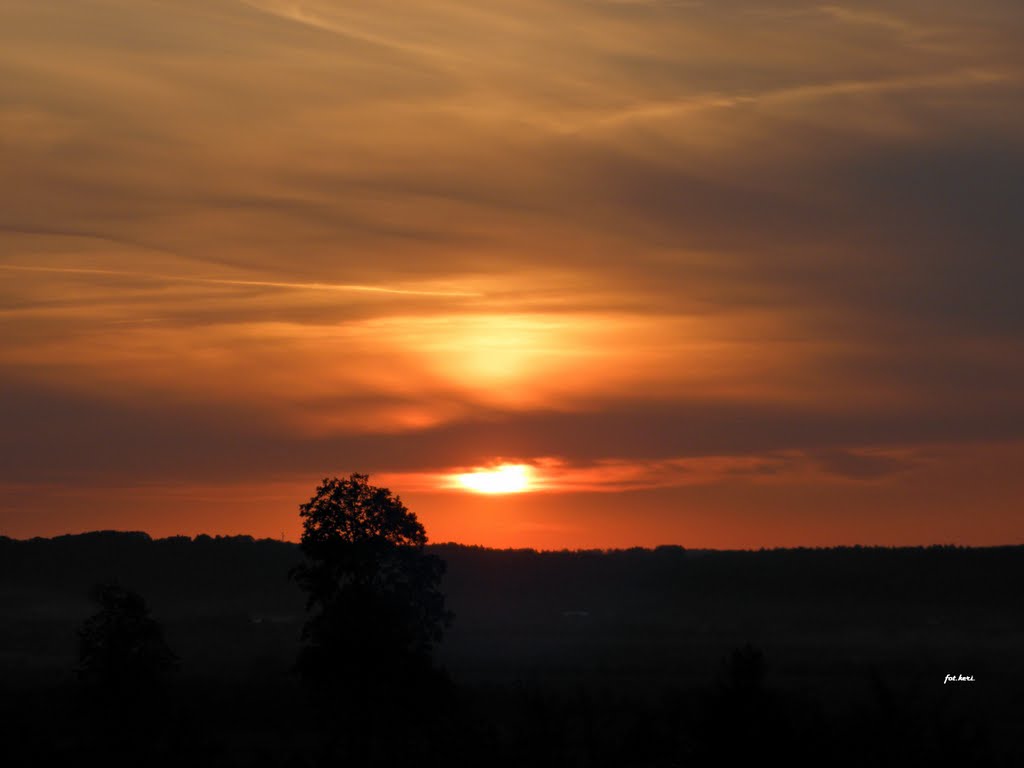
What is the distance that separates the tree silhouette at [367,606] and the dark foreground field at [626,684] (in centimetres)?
61

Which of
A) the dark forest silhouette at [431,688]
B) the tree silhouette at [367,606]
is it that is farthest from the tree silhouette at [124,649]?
the tree silhouette at [367,606]

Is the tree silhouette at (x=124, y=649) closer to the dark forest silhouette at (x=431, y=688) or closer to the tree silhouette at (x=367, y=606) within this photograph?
the dark forest silhouette at (x=431, y=688)

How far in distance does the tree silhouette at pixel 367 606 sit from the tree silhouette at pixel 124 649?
4534mm

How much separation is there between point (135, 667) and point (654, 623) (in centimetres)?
12954

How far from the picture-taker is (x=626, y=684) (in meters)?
91.3

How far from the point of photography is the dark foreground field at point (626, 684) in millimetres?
36531

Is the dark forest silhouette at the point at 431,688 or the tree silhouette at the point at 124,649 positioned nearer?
the dark forest silhouette at the point at 431,688

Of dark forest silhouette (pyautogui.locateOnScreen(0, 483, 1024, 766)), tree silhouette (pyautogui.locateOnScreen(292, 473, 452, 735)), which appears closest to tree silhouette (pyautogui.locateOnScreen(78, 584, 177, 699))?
dark forest silhouette (pyautogui.locateOnScreen(0, 483, 1024, 766))

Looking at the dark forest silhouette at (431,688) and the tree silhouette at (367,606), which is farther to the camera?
the tree silhouette at (367,606)

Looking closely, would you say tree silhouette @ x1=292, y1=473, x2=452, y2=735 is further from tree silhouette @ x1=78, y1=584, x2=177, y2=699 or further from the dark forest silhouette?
tree silhouette @ x1=78, y1=584, x2=177, y2=699

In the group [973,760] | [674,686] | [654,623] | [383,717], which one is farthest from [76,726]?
[654,623]

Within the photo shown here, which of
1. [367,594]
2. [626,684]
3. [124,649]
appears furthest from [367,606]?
[626,684]

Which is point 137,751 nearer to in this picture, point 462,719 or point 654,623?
point 462,719

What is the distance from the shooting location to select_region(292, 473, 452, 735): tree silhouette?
4991cm
